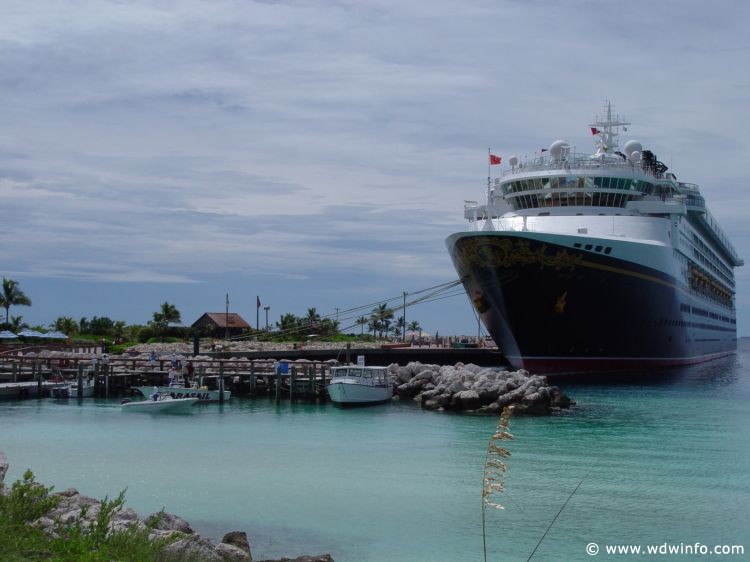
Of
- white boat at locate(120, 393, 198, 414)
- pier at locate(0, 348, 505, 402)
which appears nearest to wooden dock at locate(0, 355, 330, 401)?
pier at locate(0, 348, 505, 402)

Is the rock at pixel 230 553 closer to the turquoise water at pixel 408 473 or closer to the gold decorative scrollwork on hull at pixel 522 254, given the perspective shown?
the turquoise water at pixel 408 473

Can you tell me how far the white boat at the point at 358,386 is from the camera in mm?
38094

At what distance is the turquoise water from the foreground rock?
3.97 feet

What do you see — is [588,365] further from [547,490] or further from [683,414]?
[547,490]

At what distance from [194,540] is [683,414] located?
27146 millimetres

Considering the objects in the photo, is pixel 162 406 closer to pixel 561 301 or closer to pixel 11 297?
pixel 561 301

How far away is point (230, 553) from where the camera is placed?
12.0 meters

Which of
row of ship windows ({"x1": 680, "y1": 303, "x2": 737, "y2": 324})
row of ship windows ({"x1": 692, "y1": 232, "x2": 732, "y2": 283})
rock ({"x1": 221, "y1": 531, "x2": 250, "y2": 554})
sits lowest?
rock ({"x1": 221, "y1": 531, "x2": 250, "y2": 554})

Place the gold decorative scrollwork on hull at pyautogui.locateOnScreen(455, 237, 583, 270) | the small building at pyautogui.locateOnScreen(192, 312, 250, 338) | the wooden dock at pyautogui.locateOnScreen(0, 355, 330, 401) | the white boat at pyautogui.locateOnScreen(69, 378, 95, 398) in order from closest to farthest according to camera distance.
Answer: the gold decorative scrollwork on hull at pyautogui.locateOnScreen(455, 237, 583, 270), the wooden dock at pyautogui.locateOnScreen(0, 355, 330, 401), the white boat at pyautogui.locateOnScreen(69, 378, 95, 398), the small building at pyautogui.locateOnScreen(192, 312, 250, 338)

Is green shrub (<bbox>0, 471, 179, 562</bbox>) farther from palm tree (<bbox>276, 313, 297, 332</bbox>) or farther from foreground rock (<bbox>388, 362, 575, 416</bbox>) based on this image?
palm tree (<bbox>276, 313, 297, 332</bbox>)

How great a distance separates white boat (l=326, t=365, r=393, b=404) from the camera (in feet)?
125

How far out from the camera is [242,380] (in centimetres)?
4594

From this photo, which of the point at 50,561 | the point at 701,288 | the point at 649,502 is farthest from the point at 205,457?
the point at 701,288

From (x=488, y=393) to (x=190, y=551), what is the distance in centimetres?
2463
